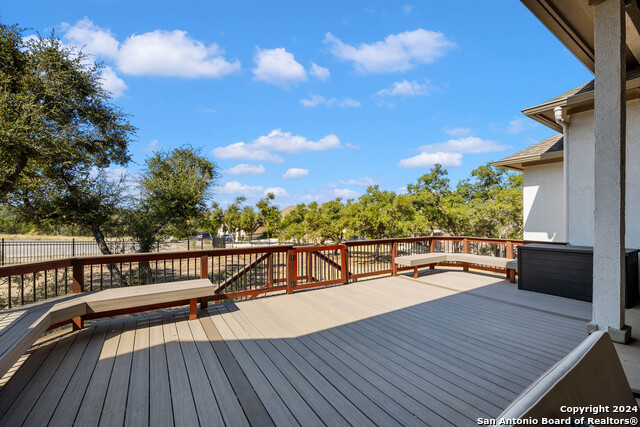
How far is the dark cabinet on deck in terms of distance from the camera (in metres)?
4.12

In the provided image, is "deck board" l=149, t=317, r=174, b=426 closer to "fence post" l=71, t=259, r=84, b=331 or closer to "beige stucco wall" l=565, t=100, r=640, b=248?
"fence post" l=71, t=259, r=84, b=331

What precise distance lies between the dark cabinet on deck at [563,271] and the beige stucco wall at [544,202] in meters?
2.73

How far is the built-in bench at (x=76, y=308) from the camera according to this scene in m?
2.05

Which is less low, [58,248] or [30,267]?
[30,267]

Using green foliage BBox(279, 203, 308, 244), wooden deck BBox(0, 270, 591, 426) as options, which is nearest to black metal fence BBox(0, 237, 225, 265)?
green foliage BBox(279, 203, 308, 244)

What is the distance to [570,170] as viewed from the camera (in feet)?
17.4

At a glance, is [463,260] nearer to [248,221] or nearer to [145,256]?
[145,256]

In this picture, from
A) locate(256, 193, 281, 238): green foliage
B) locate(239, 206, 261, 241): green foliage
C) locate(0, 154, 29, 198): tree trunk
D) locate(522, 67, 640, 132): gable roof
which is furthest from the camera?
locate(239, 206, 261, 241): green foliage

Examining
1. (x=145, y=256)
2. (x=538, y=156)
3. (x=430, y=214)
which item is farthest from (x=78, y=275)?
(x=430, y=214)

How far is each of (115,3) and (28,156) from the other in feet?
16.8

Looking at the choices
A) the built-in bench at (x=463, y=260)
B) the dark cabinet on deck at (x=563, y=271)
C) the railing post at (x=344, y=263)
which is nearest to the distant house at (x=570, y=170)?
the dark cabinet on deck at (x=563, y=271)

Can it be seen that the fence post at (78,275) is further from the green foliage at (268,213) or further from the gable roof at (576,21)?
the green foliage at (268,213)

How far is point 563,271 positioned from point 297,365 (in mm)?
4759

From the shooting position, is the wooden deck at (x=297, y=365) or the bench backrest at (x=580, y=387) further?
the wooden deck at (x=297, y=365)
